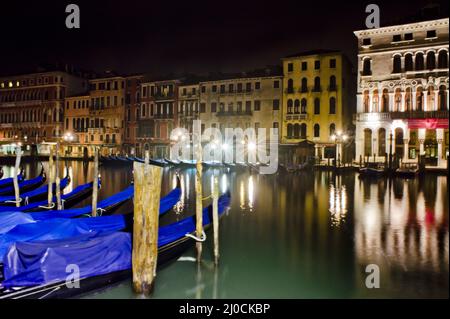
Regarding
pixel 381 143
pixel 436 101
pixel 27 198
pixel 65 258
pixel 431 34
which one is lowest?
pixel 65 258

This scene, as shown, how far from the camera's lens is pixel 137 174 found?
208 inches

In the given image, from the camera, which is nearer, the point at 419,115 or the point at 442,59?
the point at 442,59

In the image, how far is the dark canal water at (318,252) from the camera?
566cm

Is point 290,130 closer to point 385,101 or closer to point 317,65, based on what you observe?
point 317,65

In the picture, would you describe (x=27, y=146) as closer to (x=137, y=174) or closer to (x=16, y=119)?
(x=16, y=119)

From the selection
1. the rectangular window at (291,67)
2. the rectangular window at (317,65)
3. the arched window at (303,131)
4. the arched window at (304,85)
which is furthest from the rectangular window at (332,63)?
the arched window at (303,131)

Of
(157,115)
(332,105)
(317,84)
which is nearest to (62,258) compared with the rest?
(332,105)

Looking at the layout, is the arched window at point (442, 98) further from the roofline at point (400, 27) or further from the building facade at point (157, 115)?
the building facade at point (157, 115)

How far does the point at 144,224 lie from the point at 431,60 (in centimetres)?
2505

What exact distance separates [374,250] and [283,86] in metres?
25.7

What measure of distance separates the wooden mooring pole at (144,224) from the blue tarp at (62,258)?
477 mm

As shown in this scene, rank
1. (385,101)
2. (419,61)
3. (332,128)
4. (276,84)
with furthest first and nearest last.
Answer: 1. (276,84)
2. (332,128)
3. (385,101)
4. (419,61)

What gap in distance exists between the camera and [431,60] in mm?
24844
